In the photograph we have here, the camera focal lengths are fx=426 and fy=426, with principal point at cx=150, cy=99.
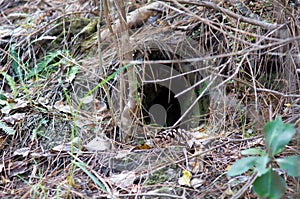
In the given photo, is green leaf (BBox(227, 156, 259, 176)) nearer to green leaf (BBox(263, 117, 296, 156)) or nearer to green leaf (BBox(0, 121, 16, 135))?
green leaf (BBox(263, 117, 296, 156))

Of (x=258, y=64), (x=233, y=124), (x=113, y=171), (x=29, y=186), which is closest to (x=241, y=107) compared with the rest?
(x=233, y=124)

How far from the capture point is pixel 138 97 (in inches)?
93.2

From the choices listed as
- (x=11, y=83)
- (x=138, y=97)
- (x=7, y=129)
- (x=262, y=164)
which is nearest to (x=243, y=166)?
(x=262, y=164)

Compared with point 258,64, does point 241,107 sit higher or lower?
lower

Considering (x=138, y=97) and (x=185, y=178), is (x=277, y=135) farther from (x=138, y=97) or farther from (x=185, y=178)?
(x=138, y=97)

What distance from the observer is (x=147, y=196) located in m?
1.81

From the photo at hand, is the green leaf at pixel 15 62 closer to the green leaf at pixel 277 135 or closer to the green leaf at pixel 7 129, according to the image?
the green leaf at pixel 7 129

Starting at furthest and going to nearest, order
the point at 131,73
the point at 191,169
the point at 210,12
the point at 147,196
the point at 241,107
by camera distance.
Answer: the point at 210,12 < the point at 241,107 < the point at 131,73 < the point at 191,169 < the point at 147,196

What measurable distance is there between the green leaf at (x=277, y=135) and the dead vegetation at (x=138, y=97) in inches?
8.0

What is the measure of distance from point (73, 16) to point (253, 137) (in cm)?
171

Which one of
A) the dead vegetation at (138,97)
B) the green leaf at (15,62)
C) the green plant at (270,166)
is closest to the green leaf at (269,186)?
the green plant at (270,166)

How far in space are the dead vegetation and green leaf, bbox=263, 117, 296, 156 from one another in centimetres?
20

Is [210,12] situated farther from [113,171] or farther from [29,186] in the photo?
[29,186]

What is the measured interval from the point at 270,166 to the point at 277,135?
108 mm
